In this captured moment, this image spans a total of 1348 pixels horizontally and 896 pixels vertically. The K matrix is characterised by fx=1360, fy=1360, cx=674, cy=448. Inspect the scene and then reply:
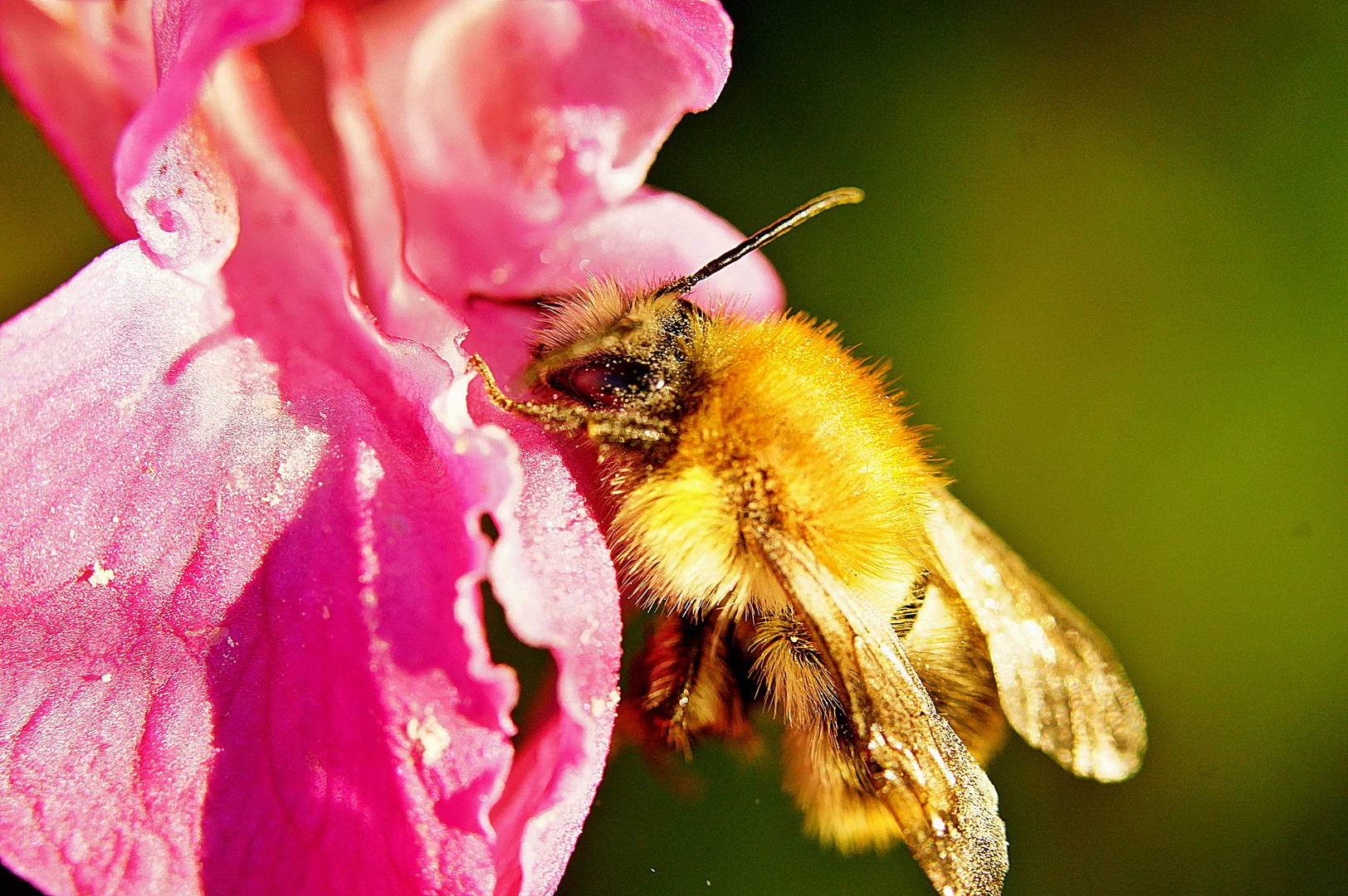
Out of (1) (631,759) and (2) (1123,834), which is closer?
(1) (631,759)

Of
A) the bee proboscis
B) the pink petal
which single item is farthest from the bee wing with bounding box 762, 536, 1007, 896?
the pink petal

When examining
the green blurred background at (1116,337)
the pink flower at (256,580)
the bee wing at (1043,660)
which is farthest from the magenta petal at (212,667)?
the green blurred background at (1116,337)

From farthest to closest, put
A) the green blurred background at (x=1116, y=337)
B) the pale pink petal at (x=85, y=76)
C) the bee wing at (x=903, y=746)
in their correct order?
the green blurred background at (x=1116, y=337)
the pale pink petal at (x=85, y=76)
the bee wing at (x=903, y=746)

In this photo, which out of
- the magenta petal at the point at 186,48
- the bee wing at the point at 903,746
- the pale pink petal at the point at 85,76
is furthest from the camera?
the pale pink petal at the point at 85,76

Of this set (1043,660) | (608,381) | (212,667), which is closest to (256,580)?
(212,667)

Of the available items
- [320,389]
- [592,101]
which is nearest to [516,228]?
[592,101]

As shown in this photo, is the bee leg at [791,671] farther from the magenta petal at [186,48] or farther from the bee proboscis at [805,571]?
the magenta petal at [186,48]

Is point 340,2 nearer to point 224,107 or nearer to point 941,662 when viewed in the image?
point 224,107

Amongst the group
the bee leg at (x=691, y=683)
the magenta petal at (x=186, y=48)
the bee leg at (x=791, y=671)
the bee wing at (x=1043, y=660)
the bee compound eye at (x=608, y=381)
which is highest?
→ the magenta petal at (x=186, y=48)
